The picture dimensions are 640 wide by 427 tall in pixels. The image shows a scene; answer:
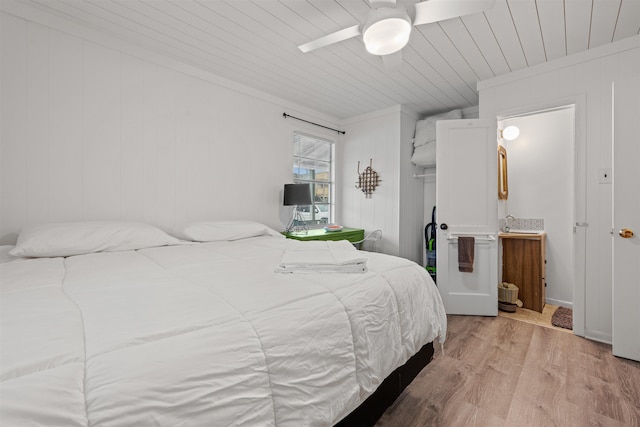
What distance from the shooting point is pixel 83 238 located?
6.26ft

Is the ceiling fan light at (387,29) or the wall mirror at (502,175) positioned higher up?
the ceiling fan light at (387,29)

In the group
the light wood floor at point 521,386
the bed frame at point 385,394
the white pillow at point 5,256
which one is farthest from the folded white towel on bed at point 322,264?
the white pillow at point 5,256

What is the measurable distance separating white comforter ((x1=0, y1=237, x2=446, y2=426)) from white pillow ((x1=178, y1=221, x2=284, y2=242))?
974mm

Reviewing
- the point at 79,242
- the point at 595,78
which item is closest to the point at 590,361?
the point at 595,78

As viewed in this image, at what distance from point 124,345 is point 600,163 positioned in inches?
138

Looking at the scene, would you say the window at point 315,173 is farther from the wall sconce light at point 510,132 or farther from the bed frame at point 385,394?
the bed frame at point 385,394

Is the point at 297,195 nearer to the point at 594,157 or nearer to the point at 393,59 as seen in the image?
the point at 393,59

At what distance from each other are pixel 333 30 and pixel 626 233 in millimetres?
2686

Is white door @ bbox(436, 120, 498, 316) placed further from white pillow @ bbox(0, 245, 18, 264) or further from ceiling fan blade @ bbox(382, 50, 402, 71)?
white pillow @ bbox(0, 245, 18, 264)

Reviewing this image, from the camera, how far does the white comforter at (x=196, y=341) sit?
0.60 meters

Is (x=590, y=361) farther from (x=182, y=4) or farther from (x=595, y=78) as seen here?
(x=182, y=4)

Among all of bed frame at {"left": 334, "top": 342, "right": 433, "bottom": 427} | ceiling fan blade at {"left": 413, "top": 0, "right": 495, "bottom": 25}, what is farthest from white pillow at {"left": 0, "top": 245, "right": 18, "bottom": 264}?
ceiling fan blade at {"left": 413, "top": 0, "right": 495, "bottom": 25}

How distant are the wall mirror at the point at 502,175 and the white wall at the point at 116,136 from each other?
2881 mm

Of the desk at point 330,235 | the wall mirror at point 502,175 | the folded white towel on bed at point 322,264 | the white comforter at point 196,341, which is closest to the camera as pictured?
the white comforter at point 196,341
